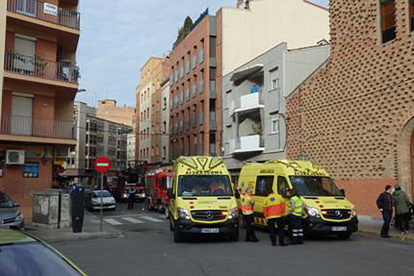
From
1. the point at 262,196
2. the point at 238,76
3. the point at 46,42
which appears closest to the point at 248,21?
the point at 238,76

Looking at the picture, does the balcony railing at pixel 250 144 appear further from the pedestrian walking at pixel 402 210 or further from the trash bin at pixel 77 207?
the trash bin at pixel 77 207

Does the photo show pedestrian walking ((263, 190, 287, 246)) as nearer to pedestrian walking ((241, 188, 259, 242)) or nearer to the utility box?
pedestrian walking ((241, 188, 259, 242))

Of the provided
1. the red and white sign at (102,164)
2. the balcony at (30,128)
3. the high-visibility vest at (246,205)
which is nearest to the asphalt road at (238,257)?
the high-visibility vest at (246,205)

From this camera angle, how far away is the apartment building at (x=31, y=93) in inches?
875

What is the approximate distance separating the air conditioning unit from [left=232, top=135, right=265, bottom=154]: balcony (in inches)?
603

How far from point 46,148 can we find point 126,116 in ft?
277

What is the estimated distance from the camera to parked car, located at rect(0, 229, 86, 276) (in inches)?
136

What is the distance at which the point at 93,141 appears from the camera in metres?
90.7

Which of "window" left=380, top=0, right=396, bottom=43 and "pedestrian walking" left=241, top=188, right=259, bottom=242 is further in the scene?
"window" left=380, top=0, right=396, bottom=43

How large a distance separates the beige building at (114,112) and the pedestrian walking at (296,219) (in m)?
94.2

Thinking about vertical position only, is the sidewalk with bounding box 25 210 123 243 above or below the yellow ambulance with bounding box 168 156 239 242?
below

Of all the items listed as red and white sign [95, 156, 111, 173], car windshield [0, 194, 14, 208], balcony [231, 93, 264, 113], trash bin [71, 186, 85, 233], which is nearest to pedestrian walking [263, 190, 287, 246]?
trash bin [71, 186, 85, 233]

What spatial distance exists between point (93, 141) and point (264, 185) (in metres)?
79.1

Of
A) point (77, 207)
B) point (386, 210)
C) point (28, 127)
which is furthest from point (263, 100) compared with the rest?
point (77, 207)
